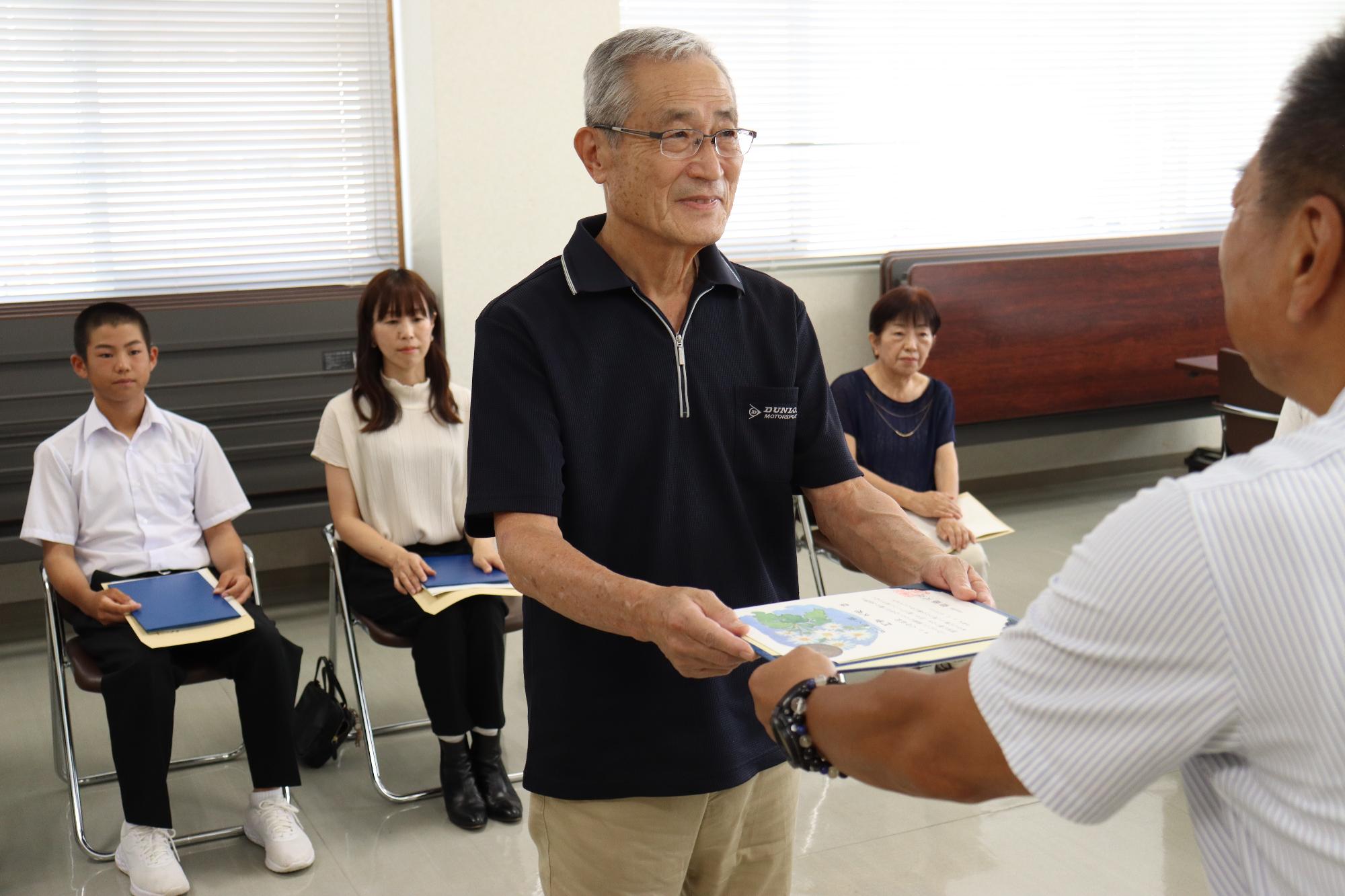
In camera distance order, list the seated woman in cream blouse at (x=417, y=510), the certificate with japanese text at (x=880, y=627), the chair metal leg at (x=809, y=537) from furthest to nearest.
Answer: the chair metal leg at (x=809, y=537)
the seated woman in cream blouse at (x=417, y=510)
the certificate with japanese text at (x=880, y=627)

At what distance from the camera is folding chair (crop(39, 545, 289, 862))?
116 inches

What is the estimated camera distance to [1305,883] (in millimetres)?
768

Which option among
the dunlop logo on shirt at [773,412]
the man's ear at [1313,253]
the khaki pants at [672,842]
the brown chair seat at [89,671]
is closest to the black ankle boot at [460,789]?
the brown chair seat at [89,671]

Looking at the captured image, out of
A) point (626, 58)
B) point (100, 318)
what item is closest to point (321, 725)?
point (100, 318)

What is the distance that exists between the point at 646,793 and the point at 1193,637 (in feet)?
3.06

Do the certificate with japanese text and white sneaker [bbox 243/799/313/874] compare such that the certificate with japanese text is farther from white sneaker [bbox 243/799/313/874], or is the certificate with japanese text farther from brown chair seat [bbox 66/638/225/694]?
brown chair seat [bbox 66/638/225/694]

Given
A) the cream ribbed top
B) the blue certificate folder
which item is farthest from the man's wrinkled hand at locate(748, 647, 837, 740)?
the cream ribbed top

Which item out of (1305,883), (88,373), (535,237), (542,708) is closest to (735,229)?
(535,237)

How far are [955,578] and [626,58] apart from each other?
2.47ft

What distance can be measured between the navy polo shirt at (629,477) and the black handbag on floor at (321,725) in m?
1.98

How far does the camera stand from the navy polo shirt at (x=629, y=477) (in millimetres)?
1507

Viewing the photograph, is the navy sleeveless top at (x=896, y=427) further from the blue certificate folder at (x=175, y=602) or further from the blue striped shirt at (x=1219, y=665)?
the blue striped shirt at (x=1219, y=665)

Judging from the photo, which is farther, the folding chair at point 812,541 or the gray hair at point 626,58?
the folding chair at point 812,541

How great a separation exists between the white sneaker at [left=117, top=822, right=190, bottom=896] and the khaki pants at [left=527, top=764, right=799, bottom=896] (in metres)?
1.51
